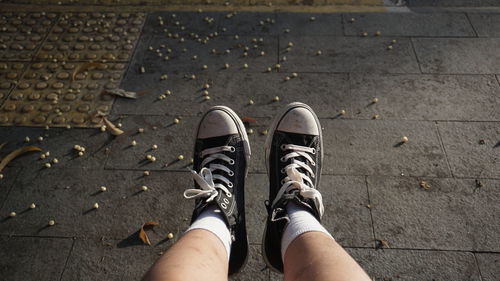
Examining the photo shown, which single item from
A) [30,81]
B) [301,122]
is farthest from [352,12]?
[30,81]

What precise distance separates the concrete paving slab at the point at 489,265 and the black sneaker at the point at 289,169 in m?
1.07

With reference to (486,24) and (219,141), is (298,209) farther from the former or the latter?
(486,24)

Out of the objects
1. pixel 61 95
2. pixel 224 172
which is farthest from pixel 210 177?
pixel 61 95

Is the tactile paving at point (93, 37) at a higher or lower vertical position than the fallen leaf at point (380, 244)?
higher

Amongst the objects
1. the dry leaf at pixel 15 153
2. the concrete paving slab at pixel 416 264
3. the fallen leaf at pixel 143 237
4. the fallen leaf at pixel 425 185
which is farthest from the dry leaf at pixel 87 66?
the fallen leaf at pixel 425 185

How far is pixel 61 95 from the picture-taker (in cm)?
319

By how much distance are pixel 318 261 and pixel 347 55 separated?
8.18ft

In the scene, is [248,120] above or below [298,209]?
below

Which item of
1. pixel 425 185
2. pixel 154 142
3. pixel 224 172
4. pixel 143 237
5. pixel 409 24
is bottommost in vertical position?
pixel 143 237

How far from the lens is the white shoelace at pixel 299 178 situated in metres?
1.97

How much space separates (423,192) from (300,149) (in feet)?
3.01

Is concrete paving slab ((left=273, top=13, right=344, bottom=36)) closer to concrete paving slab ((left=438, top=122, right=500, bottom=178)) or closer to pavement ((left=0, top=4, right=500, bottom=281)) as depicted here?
pavement ((left=0, top=4, right=500, bottom=281))

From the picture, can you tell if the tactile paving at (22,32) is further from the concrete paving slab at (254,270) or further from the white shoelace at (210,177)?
the concrete paving slab at (254,270)

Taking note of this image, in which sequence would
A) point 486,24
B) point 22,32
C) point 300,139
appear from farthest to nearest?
point 22,32 → point 486,24 → point 300,139
